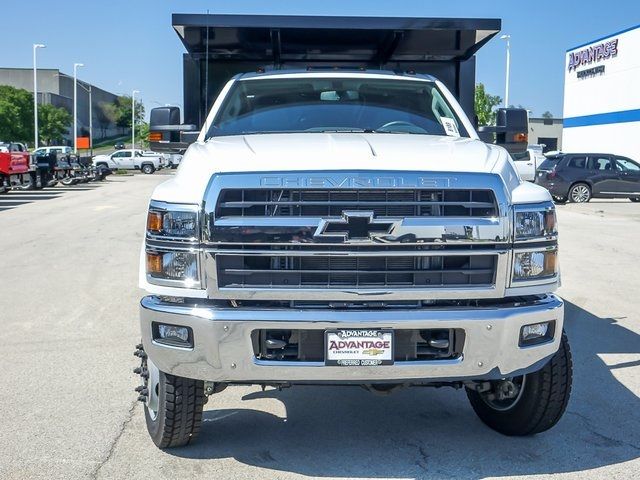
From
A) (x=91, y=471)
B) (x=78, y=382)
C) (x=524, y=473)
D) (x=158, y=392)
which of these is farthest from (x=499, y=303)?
(x=78, y=382)

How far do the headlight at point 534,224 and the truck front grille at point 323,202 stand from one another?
0.97 ft

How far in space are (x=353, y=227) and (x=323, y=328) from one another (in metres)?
0.49

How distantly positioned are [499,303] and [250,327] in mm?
1210

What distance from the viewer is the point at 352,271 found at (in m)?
3.72

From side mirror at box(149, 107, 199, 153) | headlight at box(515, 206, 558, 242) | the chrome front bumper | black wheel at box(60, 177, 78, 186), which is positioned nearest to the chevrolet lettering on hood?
headlight at box(515, 206, 558, 242)

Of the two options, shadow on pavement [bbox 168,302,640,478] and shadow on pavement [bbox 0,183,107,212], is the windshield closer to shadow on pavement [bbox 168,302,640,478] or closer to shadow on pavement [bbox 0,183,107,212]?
shadow on pavement [bbox 168,302,640,478]

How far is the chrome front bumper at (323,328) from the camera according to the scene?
362cm

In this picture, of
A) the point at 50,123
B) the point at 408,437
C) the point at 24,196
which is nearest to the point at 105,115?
the point at 50,123

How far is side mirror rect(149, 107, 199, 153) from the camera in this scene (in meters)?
5.87

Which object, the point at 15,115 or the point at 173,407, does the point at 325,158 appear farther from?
the point at 15,115

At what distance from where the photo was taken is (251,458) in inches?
163

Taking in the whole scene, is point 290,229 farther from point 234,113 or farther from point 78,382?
point 78,382

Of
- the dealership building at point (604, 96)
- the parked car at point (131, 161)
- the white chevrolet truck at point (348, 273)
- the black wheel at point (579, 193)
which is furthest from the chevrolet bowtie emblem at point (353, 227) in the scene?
the parked car at point (131, 161)

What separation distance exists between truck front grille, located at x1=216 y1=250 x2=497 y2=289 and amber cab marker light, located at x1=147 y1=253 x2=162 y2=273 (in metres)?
0.31
